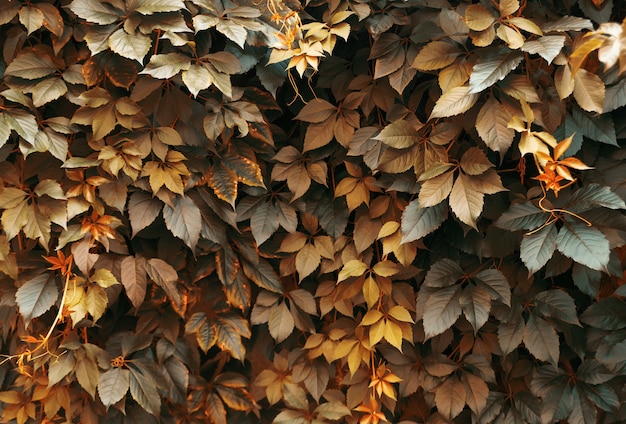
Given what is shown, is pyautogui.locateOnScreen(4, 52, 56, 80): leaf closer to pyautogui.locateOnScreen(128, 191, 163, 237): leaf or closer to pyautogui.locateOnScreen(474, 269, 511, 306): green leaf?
pyautogui.locateOnScreen(128, 191, 163, 237): leaf

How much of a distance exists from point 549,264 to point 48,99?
1175 millimetres

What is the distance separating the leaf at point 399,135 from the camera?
4.51 feet

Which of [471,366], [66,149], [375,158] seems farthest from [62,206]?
[471,366]

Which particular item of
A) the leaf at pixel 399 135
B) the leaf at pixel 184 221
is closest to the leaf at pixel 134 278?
the leaf at pixel 184 221

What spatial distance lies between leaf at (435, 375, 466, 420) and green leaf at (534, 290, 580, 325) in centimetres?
26

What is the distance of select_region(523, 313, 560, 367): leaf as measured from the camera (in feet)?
4.54

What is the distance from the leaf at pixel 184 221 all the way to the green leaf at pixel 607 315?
2.94 feet

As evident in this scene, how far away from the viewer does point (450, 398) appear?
149cm

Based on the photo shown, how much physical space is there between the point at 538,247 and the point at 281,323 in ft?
2.08

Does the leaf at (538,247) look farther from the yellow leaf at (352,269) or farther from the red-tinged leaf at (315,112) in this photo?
the red-tinged leaf at (315,112)

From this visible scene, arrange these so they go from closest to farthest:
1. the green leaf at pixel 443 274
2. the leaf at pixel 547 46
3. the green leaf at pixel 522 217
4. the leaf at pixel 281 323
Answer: the leaf at pixel 547 46 → the green leaf at pixel 522 217 → the green leaf at pixel 443 274 → the leaf at pixel 281 323

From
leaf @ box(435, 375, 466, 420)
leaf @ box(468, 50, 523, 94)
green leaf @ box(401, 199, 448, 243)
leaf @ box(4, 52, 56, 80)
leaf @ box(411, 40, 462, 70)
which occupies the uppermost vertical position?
leaf @ box(468, 50, 523, 94)

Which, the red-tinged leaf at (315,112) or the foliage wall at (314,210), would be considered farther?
the red-tinged leaf at (315,112)

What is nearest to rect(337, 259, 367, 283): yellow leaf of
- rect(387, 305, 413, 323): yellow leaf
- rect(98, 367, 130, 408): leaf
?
rect(387, 305, 413, 323): yellow leaf
